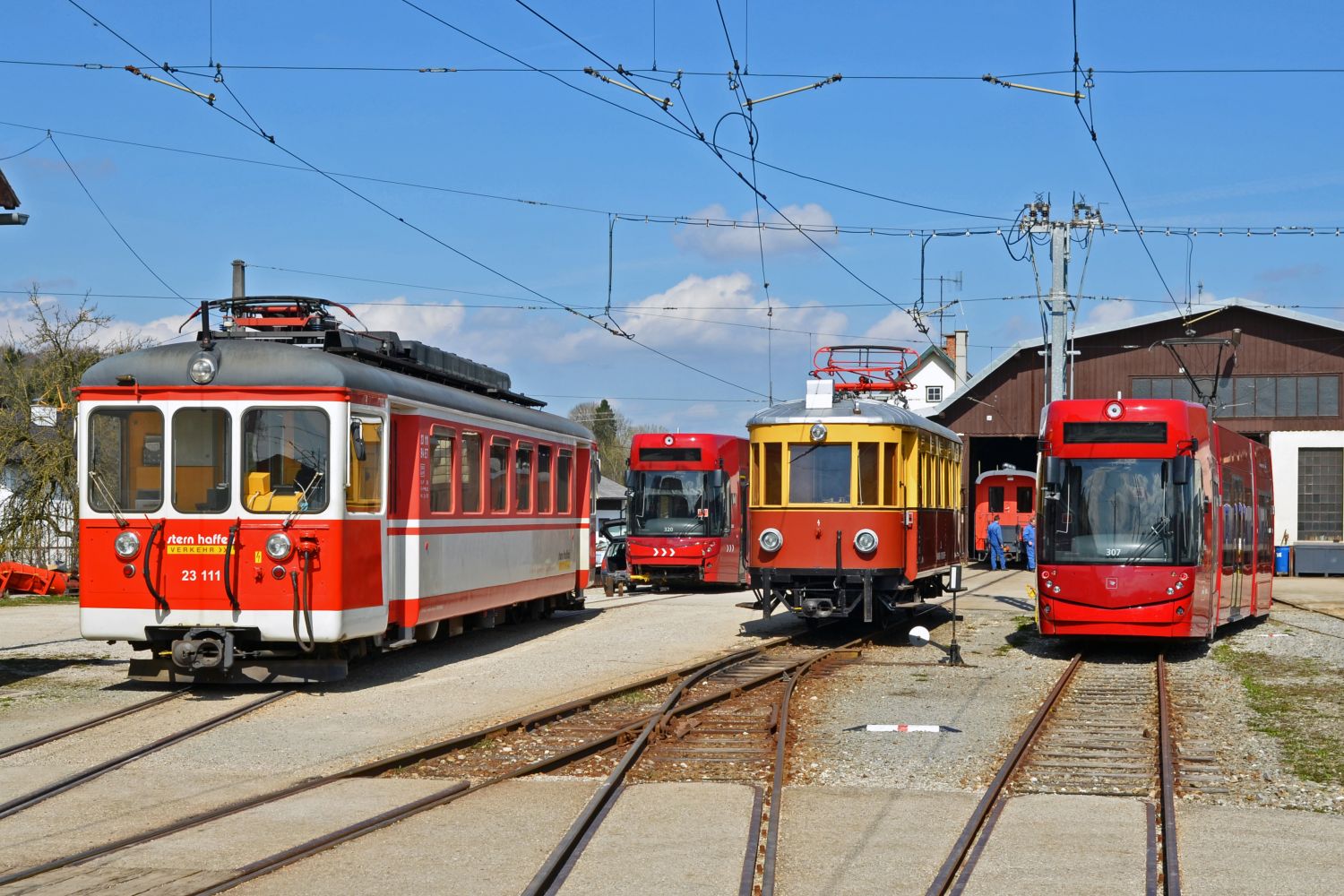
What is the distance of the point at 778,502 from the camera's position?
18.8 m

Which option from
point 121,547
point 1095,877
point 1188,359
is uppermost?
point 1188,359

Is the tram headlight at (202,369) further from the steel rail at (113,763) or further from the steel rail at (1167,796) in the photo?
the steel rail at (1167,796)

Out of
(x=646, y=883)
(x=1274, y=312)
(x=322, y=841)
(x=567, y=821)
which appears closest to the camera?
(x=646, y=883)

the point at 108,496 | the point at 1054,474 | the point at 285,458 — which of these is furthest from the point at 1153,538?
the point at 108,496

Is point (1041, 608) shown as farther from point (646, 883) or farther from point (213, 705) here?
point (646, 883)

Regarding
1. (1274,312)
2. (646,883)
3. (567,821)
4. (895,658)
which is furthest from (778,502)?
(1274,312)

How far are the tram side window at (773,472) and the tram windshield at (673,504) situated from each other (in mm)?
12343

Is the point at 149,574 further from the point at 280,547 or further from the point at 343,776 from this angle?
the point at 343,776

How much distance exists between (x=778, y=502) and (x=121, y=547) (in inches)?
313

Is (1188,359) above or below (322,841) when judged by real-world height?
above

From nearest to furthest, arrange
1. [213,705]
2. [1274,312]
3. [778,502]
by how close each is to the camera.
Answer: [213,705] < [778,502] < [1274,312]

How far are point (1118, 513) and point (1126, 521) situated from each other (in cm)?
12

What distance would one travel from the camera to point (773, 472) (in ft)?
61.9

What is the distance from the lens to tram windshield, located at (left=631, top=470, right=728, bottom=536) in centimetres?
3125
